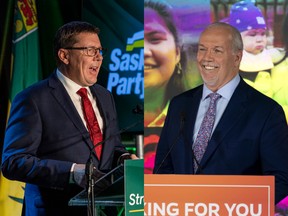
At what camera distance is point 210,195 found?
124 inches

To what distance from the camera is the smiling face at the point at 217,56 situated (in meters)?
3.29

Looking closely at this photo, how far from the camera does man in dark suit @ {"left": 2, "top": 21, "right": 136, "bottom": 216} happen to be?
4.35 meters

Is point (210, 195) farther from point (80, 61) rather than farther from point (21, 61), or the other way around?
point (21, 61)

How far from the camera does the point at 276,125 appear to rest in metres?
3.31

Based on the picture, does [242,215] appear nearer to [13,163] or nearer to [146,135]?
[146,135]

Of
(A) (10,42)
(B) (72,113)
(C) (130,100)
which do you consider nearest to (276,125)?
(B) (72,113)

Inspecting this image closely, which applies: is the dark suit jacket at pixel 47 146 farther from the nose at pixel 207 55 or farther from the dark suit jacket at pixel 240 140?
the nose at pixel 207 55

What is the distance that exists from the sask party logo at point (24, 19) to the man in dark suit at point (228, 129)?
270cm

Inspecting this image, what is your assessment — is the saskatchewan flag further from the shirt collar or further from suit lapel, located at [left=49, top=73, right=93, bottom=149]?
the shirt collar

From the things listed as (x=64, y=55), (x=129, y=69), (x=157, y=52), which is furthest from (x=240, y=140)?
(x=129, y=69)

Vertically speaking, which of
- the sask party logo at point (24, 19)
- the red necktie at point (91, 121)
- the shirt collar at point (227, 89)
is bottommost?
the red necktie at point (91, 121)

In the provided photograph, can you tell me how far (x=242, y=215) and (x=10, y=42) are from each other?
3.27 m

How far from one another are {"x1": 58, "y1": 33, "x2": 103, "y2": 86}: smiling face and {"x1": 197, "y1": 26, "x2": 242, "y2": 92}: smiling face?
1.52m

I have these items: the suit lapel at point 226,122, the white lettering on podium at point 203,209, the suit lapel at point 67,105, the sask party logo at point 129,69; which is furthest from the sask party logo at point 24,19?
the white lettering on podium at point 203,209
